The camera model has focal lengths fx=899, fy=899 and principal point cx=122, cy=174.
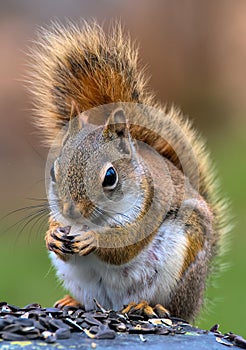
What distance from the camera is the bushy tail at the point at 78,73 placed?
2418mm

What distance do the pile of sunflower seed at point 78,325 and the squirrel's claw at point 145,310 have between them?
0.02 meters

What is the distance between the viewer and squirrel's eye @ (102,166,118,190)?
6.84 feet

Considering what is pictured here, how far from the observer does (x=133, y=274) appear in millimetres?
2197

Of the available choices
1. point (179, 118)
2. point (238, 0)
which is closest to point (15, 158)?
point (238, 0)

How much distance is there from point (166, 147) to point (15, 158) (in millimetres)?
2979

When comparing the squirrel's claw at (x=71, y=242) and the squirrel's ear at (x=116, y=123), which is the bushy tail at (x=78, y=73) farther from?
the squirrel's claw at (x=71, y=242)

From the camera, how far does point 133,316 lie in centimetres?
205

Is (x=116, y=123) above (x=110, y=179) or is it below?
above

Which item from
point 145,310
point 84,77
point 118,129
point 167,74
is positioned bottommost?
point 145,310

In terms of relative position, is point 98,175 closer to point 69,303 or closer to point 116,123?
point 116,123

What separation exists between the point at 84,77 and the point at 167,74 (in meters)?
3.59

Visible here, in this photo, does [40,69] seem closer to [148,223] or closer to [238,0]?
[148,223]

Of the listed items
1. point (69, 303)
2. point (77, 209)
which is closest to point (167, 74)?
point (69, 303)

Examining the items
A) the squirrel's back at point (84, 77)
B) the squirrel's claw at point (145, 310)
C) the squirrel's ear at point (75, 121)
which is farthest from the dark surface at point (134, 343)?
the squirrel's back at point (84, 77)
